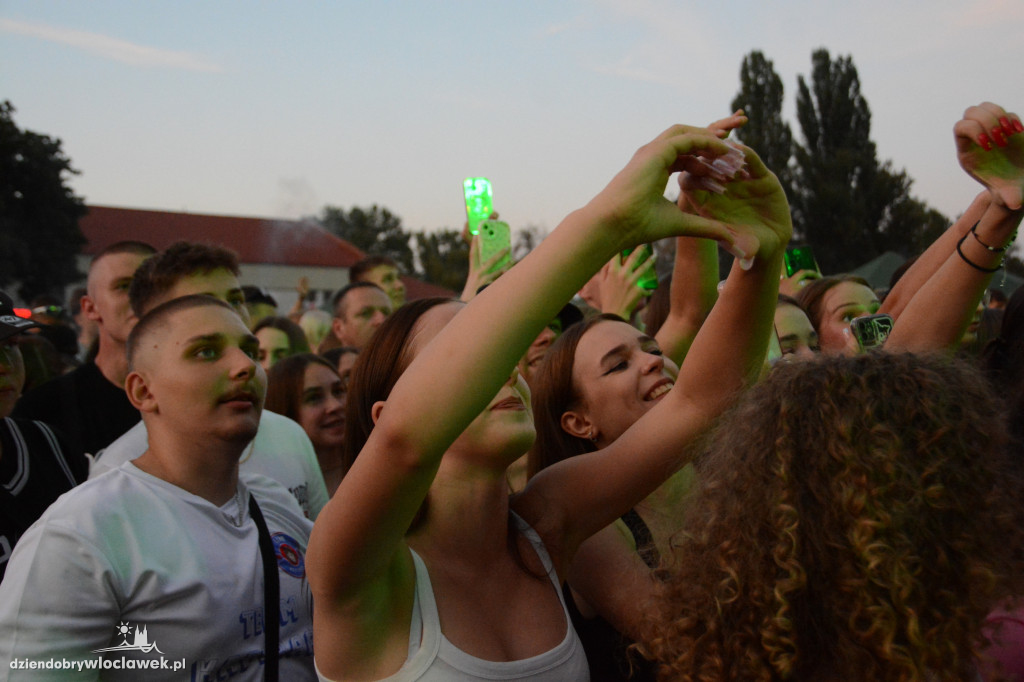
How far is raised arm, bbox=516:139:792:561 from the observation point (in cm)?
188

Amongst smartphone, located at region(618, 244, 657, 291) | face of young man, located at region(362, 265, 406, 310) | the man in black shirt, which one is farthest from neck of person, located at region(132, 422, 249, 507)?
face of young man, located at region(362, 265, 406, 310)

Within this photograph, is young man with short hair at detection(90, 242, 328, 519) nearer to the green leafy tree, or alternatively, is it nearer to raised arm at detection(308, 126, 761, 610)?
raised arm at detection(308, 126, 761, 610)

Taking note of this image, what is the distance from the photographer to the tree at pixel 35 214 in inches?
1388

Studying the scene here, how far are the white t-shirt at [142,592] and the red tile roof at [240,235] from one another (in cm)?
5252

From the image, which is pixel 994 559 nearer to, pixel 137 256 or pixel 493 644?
pixel 493 644

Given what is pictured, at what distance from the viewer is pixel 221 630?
2.24m

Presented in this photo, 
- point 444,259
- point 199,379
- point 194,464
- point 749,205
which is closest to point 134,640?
point 194,464

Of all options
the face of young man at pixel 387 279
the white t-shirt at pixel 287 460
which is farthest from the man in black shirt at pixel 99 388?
the face of young man at pixel 387 279

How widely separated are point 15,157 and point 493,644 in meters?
40.7

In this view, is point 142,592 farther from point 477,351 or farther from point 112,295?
point 112,295

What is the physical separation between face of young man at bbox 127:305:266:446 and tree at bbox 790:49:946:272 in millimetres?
36164

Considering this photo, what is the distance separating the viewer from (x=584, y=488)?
7.43 feet

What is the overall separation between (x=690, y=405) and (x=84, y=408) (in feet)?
9.55

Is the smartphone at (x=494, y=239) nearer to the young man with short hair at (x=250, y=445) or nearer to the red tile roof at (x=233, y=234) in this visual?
the young man with short hair at (x=250, y=445)
